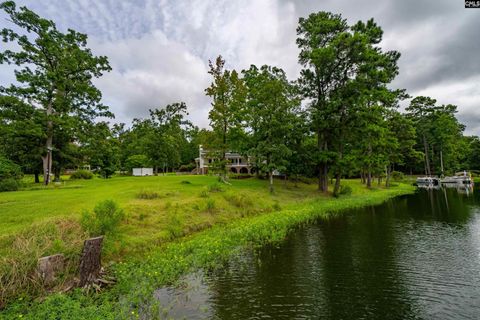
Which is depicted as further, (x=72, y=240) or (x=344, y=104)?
(x=344, y=104)

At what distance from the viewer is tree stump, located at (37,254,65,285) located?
8062 mm

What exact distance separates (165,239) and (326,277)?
8354 millimetres

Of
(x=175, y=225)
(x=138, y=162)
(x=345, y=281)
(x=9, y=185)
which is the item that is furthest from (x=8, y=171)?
(x=138, y=162)


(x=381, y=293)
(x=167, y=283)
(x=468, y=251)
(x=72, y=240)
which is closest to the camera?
(x=381, y=293)

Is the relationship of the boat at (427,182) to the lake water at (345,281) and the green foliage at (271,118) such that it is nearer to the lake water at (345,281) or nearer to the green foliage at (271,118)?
the green foliage at (271,118)

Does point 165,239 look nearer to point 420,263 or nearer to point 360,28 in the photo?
point 420,263

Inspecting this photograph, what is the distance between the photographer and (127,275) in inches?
374

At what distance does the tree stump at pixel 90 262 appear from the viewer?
8.61 meters

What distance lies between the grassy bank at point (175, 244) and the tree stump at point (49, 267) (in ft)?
2.53

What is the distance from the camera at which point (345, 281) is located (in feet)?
30.6

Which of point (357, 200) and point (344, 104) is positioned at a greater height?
point (344, 104)

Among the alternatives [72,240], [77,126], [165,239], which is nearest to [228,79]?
[77,126]

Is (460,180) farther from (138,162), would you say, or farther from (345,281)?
(138,162)
